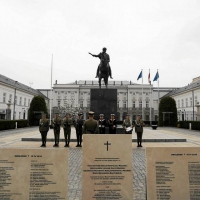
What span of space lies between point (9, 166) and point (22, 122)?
100.0 ft

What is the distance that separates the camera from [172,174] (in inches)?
112

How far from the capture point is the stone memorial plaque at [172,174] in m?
2.85

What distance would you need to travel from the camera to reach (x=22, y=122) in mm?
31281

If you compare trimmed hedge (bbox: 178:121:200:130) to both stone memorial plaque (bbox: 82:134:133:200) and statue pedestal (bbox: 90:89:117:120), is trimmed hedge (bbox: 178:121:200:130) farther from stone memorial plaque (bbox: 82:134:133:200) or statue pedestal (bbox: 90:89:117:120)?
stone memorial plaque (bbox: 82:134:133:200)

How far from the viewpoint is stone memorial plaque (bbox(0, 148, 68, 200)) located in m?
2.79

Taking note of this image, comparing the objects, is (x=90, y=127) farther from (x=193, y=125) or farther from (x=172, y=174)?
(x=193, y=125)

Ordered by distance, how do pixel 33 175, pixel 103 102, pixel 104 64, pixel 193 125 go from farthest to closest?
pixel 193 125 → pixel 103 102 → pixel 104 64 → pixel 33 175

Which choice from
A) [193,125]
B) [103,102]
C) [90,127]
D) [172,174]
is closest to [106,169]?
[172,174]

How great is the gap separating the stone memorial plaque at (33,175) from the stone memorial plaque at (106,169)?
1.09 ft

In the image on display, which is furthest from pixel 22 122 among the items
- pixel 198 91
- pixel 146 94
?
pixel 146 94

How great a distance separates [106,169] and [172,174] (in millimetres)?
919

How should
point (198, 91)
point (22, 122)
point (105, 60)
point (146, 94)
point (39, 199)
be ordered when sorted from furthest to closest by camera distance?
point (146, 94) → point (198, 91) → point (22, 122) → point (105, 60) → point (39, 199)

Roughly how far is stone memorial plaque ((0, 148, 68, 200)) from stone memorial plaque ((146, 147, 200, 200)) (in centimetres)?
122

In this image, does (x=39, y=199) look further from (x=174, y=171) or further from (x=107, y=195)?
(x=174, y=171)
